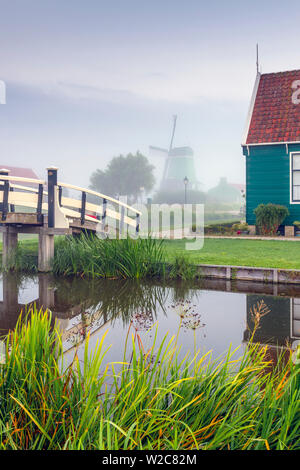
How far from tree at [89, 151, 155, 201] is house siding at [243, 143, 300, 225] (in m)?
48.1

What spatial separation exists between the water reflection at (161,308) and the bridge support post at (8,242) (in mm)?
1546

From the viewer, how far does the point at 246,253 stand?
11586 mm

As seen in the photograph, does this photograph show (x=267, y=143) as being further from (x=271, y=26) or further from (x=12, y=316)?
(x=271, y=26)

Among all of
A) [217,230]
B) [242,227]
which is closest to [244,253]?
[242,227]

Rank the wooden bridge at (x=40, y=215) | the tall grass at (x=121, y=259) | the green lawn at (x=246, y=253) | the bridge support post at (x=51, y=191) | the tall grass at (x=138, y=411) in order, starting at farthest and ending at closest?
the bridge support post at (x=51, y=191) < the wooden bridge at (x=40, y=215) < the green lawn at (x=246, y=253) < the tall grass at (x=121, y=259) < the tall grass at (x=138, y=411)

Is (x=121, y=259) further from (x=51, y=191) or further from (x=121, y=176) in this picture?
(x=121, y=176)

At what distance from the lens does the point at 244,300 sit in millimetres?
7520

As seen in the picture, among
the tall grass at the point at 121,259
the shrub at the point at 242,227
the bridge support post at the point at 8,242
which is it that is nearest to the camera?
the tall grass at the point at 121,259

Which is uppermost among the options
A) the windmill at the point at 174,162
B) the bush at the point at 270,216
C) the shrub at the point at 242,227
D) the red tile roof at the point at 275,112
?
the windmill at the point at 174,162

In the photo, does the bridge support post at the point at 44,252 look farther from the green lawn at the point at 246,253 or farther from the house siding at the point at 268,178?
the house siding at the point at 268,178

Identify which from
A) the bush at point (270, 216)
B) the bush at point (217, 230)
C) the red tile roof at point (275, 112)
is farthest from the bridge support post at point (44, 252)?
the red tile roof at point (275, 112)

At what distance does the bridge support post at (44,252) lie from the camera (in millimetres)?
10672

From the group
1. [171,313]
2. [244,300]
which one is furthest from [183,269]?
[171,313]

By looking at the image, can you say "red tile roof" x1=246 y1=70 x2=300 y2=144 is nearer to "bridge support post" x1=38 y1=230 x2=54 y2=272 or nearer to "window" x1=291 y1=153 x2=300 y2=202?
"window" x1=291 y1=153 x2=300 y2=202
